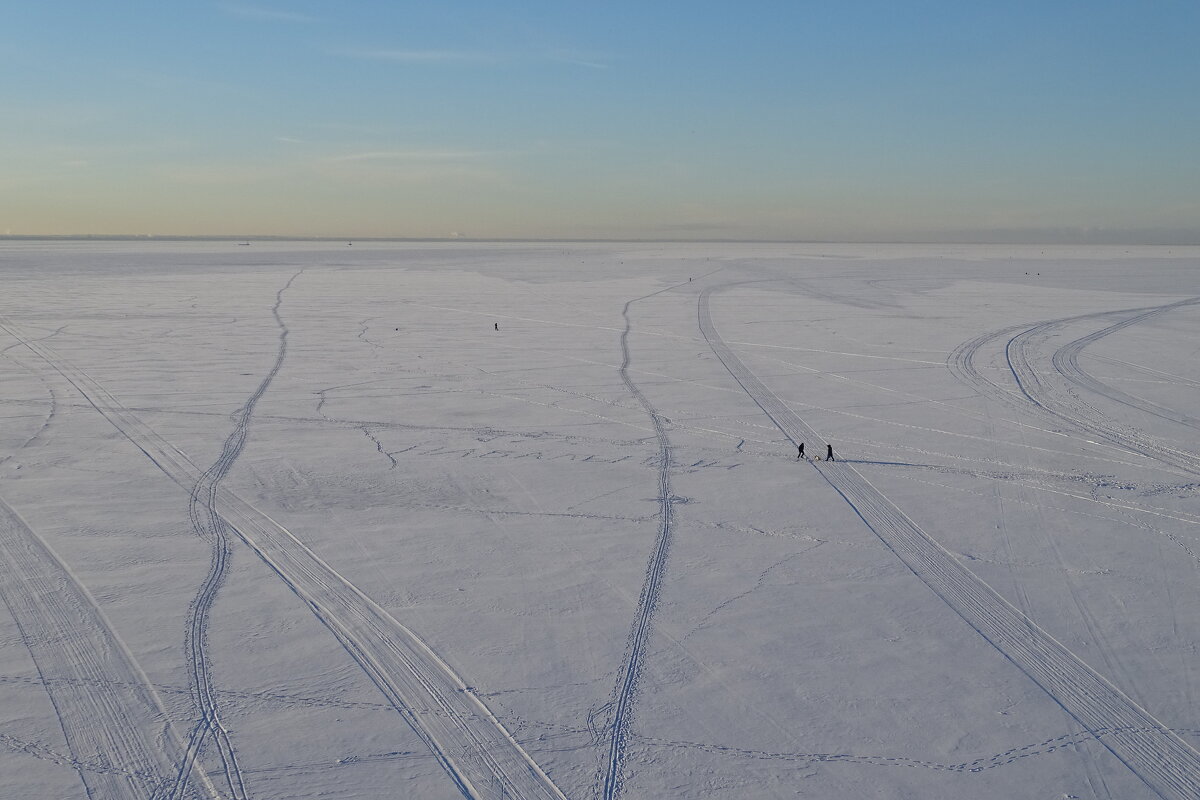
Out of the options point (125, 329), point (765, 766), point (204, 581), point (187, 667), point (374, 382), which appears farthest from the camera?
point (125, 329)

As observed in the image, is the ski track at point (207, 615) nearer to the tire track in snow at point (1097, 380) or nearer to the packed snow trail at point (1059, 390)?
the packed snow trail at point (1059, 390)

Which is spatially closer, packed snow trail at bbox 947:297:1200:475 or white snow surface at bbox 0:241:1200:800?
white snow surface at bbox 0:241:1200:800

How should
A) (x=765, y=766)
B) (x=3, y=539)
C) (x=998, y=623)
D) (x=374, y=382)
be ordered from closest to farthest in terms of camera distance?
(x=765, y=766) → (x=998, y=623) → (x=3, y=539) → (x=374, y=382)

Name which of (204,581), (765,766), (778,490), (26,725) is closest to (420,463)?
(204,581)

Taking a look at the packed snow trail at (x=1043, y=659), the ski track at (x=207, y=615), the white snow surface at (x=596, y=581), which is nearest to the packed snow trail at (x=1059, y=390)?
the white snow surface at (x=596, y=581)

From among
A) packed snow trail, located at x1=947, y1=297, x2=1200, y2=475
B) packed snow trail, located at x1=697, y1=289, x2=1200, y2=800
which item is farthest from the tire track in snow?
packed snow trail, located at x1=697, y1=289, x2=1200, y2=800

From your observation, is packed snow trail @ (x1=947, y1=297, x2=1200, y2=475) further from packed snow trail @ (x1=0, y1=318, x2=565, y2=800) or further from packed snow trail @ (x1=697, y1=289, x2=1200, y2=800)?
packed snow trail @ (x1=0, y1=318, x2=565, y2=800)

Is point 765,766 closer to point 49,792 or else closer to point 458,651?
point 458,651
